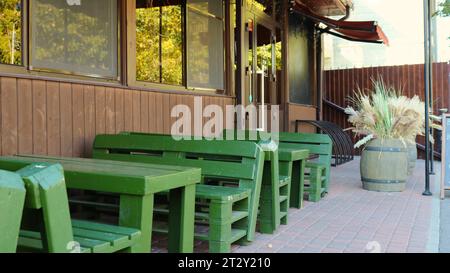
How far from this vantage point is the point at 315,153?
520 centimetres

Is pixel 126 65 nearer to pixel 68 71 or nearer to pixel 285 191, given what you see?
pixel 68 71

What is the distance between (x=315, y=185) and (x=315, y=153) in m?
0.41

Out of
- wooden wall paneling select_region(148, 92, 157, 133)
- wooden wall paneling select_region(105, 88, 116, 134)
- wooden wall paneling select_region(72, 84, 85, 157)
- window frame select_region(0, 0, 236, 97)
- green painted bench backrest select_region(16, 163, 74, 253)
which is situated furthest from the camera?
wooden wall paneling select_region(148, 92, 157, 133)

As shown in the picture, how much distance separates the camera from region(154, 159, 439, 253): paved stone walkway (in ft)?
10.5

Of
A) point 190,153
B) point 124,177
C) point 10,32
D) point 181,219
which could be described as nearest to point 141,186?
point 124,177

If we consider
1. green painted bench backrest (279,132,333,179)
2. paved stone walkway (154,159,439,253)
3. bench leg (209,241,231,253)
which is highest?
green painted bench backrest (279,132,333,179)

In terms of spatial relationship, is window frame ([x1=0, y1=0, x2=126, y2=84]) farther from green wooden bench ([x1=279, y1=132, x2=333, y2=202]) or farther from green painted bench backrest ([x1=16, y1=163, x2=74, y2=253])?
green wooden bench ([x1=279, y1=132, x2=333, y2=202])

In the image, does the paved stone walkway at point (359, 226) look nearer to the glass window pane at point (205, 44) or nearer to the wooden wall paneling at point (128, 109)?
the wooden wall paneling at point (128, 109)

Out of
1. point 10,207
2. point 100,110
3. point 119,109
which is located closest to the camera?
point 10,207

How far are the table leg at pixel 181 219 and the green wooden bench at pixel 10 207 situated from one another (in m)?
1.09

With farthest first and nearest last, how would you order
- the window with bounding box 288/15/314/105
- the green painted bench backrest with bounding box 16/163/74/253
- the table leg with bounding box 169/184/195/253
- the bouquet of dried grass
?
1. the window with bounding box 288/15/314/105
2. the bouquet of dried grass
3. the table leg with bounding box 169/184/195/253
4. the green painted bench backrest with bounding box 16/163/74/253

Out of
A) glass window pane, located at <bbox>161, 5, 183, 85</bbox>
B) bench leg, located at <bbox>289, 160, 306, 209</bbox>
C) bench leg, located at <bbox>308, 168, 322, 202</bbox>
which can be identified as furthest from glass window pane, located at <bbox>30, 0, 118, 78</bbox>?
bench leg, located at <bbox>308, 168, 322, 202</bbox>

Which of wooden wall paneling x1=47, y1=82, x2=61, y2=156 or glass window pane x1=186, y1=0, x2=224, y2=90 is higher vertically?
glass window pane x1=186, y1=0, x2=224, y2=90

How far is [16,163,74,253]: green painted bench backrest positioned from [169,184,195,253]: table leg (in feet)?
2.75
